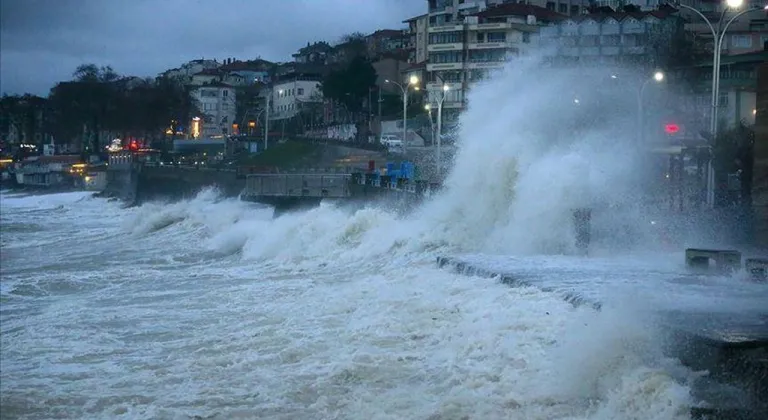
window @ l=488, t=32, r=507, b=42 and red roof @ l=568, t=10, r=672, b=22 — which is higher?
window @ l=488, t=32, r=507, b=42

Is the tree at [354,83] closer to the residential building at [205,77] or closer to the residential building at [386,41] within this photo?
the residential building at [386,41]

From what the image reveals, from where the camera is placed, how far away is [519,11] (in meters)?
53.7

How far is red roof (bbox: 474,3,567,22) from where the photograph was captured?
52.8 metres

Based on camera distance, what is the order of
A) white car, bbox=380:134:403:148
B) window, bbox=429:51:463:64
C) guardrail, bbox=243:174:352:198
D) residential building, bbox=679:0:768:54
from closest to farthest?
1. residential building, bbox=679:0:768:54
2. guardrail, bbox=243:174:352:198
3. white car, bbox=380:134:403:148
4. window, bbox=429:51:463:64

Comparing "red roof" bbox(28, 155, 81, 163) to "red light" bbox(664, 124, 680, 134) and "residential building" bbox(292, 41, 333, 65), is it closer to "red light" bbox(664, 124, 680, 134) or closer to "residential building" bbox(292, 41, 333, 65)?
"residential building" bbox(292, 41, 333, 65)

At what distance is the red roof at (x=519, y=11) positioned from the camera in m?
52.8

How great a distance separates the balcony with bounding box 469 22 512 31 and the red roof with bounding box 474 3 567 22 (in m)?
0.58

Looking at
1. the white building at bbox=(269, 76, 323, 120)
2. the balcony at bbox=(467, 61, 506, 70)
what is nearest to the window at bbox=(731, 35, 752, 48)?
the balcony at bbox=(467, 61, 506, 70)

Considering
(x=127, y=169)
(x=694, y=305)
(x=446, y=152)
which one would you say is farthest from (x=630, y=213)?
(x=127, y=169)

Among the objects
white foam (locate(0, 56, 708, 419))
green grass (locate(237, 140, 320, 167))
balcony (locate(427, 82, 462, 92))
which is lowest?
white foam (locate(0, 56, 708, 419))

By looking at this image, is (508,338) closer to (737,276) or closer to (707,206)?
(737,276)

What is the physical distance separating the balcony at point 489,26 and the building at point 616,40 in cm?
859

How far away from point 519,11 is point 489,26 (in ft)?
6.07

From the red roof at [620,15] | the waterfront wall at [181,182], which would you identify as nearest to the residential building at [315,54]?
the waterfront wall at [181,182]
